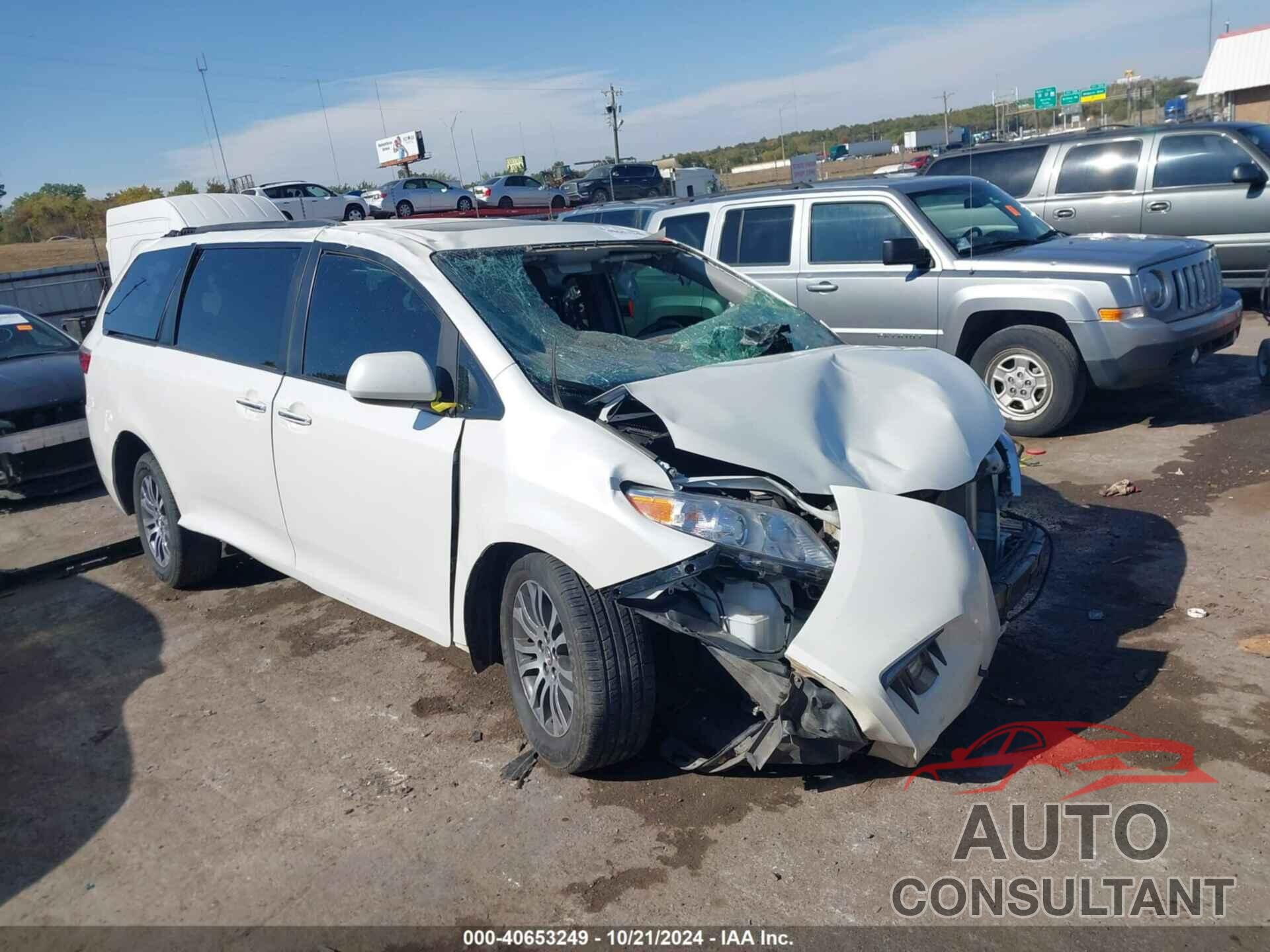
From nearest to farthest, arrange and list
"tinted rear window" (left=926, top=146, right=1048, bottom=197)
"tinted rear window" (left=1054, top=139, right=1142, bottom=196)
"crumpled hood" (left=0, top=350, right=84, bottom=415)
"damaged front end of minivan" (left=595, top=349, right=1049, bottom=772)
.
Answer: "damaged front end of minivan" (left=595, top=349, right=1049, bottom=772) → "crumpled hood" (left=0, top=350, right=84, bottom=415) → "tinted rear window" (left=1054, top=139, right=1142, bottom=196) → "tinted rear window" (left=926, top=146, right=1048, bottom=197)

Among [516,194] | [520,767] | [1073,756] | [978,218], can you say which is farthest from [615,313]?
[516,194]

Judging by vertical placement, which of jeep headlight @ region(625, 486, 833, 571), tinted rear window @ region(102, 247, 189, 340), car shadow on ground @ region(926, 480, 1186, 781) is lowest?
car shadow on ground @ region(926, 480, 1186, 781)

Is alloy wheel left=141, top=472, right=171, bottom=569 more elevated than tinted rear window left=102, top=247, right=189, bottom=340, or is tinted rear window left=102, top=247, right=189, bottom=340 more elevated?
tinted rear window left=102, top=247, right=189, bottom=340

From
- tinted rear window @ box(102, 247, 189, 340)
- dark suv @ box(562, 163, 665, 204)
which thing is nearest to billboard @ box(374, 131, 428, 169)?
dark suv @ box(562, 163, 665, 204)

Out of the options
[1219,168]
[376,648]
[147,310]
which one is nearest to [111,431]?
[147,310]

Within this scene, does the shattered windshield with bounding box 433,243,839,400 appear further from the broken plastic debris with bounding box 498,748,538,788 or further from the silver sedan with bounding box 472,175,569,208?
the silver sedan with bounding box 472,175,569,208

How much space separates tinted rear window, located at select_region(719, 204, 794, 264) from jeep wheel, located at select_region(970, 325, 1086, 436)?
1.93m

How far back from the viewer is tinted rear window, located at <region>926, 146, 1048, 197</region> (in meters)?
10.6

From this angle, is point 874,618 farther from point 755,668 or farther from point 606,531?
point 606,531

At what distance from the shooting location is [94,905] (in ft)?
9.99

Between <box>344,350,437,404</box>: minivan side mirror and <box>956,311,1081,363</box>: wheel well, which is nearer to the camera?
<box>344,350,437,404</box>: minivan side mirror

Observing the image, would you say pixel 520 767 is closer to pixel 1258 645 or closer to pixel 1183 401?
pixel 1258 645

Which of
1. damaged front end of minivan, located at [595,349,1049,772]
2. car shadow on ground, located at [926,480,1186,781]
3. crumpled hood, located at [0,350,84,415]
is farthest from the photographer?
crumpled hood, located at [0,350,84,415]

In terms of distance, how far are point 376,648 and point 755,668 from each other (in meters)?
2.40
